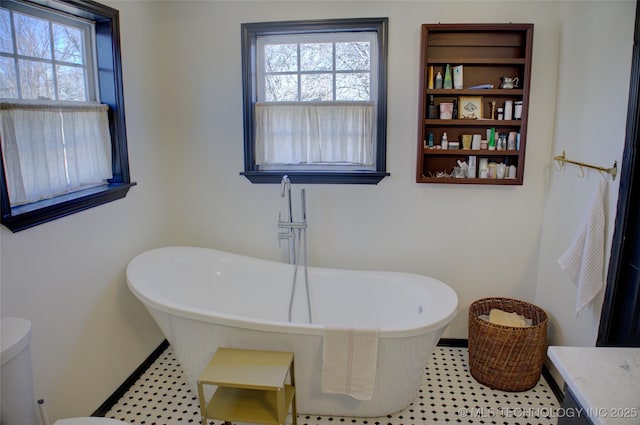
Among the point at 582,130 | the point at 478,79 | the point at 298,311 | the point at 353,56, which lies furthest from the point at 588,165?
the point at 298,311

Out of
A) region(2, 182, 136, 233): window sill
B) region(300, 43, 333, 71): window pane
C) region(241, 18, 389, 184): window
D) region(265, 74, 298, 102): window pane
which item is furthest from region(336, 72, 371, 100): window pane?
region(2, 182, 136, 233): window sill

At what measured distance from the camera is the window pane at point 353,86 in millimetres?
3061

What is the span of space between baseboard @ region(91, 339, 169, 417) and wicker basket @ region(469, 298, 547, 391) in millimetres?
2012

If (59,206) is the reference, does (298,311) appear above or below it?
below

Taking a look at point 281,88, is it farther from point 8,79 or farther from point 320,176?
point 8,79

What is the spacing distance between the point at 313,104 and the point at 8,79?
5.43 ft

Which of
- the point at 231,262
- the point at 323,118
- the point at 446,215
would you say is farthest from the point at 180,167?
the point at 446,215

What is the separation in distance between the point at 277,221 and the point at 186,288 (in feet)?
2.43

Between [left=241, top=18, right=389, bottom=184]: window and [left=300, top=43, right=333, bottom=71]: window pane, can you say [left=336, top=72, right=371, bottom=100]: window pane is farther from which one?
[left=300, top=43, right=333, bottom=71]: window pane

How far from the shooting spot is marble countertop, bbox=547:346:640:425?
1.18m

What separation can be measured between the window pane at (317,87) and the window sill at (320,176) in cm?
49

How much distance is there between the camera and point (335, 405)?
2.48m

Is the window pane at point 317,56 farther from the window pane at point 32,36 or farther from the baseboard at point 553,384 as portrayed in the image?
the baseboard at point 553,384

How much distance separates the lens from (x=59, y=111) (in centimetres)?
226
